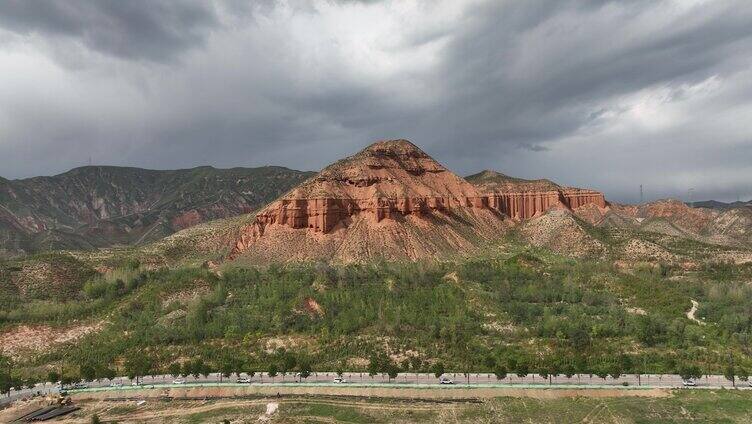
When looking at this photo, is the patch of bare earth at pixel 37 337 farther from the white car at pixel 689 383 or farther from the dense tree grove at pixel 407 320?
the white car at pixel 689 383

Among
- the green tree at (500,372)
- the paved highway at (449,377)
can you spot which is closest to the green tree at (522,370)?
the paved highway at (449,377)

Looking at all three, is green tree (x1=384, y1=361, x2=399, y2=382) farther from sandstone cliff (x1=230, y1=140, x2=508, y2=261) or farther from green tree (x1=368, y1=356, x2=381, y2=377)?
sandstone cliff (x1=230, y1=140, x2=508, y2=261)

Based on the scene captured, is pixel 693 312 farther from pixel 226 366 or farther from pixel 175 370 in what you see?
pixel 175 370

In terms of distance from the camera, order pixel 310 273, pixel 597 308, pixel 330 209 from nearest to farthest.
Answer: pixel 597 308 < pixel 310 273 < pixel 330 209

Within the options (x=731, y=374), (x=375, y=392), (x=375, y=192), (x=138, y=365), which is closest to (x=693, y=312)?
(x=731, y=374)

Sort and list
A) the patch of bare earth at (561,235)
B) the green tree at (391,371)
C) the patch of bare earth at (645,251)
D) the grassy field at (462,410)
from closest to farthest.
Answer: the grassy field at (462,410) → the green tree at (391,371) → the patch of bare earth at (645,251) → the patch of bare earth at (561,235)

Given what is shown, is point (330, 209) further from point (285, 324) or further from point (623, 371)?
point (623, 371)

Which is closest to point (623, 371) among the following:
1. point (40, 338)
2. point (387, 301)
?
point (387, 301)
